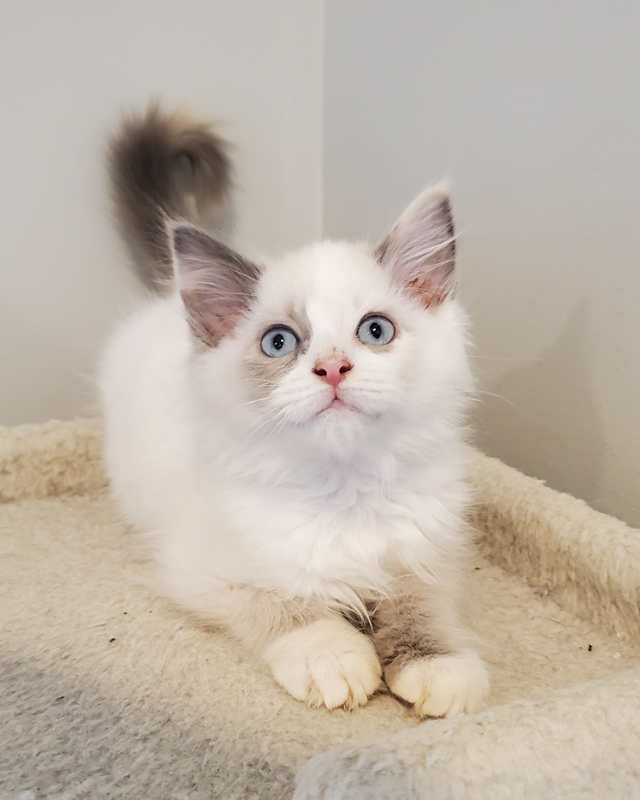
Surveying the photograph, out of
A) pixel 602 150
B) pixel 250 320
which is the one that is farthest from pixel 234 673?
pixel 602 150

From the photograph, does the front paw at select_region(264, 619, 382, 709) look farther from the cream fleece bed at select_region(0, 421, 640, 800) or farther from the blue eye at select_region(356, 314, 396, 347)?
the blue eye at select_region(356, 314, 396, 347)

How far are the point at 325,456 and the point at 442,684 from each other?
347 mm

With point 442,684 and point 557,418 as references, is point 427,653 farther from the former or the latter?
point 557,418

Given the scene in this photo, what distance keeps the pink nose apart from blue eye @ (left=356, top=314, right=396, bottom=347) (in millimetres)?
99

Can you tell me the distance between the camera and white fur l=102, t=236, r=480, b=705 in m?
0.87

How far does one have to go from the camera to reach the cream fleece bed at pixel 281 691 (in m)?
0.64

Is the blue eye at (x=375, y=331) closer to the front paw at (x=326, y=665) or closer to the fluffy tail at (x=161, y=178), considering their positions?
the front paw at (x=326, y=665)

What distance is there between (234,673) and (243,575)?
0.47ft

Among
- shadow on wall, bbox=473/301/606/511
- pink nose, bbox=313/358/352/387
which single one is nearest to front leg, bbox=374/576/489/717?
pink nose, bbox=313/358/352/387

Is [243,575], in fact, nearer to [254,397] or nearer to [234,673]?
[234,673]

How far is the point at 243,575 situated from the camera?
99 cm

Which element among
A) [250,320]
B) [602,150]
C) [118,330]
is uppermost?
[602,150]

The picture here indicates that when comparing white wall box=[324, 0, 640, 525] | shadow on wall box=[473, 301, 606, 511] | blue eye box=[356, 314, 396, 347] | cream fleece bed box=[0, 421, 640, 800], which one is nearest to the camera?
cream fleece bed box=[0, 421, 640, 800]

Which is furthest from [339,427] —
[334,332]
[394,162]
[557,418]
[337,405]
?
[394,162]
